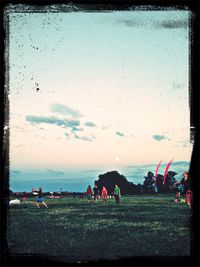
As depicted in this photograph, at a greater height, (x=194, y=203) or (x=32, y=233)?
(x=194, y=203)

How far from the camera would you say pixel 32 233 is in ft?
28.5

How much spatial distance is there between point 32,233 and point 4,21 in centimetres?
474

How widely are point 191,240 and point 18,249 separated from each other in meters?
2.60

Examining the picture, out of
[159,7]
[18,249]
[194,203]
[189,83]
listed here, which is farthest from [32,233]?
[159,7]

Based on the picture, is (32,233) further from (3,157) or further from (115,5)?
(115,5)

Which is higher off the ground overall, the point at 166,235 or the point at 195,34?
the point at 195,34

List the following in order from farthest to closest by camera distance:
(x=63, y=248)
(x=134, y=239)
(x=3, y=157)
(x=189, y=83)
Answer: (x=134, y=239), (x=63, y=248), (x=189, y=83), (x=3, y=157)

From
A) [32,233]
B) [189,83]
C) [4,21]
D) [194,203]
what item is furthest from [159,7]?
[32,233]

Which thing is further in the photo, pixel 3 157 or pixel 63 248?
pixel 63 248

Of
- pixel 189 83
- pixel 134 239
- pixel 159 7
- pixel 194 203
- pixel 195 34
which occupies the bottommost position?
pixel 134 239

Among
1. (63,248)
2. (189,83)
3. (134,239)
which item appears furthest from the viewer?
(134,239)

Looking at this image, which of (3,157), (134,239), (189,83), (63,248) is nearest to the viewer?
(3,157)

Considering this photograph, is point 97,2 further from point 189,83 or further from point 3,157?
point 3,157

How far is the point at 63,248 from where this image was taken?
23.3 feet
